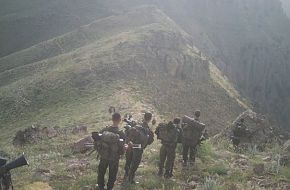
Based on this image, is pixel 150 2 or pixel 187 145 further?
pixel 150 2

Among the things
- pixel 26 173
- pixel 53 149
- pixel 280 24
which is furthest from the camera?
pixel 280 24

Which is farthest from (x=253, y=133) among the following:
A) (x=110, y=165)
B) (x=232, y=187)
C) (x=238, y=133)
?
(x=110, y=165)

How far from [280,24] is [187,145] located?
180 m

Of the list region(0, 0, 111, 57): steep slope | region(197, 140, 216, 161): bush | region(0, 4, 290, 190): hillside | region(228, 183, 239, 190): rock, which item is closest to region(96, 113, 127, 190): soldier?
region(0, 4, 290, 190): hillside

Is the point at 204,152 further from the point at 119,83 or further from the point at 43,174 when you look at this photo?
the point at 119,83

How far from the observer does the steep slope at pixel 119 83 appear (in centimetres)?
5097

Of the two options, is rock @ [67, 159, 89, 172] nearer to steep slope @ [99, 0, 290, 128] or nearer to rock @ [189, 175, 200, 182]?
rock @ [189, 175, 200, 182]

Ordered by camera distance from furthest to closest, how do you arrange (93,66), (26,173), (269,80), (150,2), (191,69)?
(269,80) → (150,2) → (191,69) → (93,66) → (26,173)

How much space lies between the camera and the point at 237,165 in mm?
18516

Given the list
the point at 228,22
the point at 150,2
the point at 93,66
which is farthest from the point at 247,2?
the point at 93,66

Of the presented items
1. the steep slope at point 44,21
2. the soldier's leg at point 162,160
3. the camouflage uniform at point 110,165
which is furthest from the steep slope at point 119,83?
the steep slope at point 44,21

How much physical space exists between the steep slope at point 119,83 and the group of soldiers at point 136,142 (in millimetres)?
20995

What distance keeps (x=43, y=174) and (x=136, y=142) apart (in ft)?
10.8

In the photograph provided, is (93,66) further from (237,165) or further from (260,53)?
(260,53)
